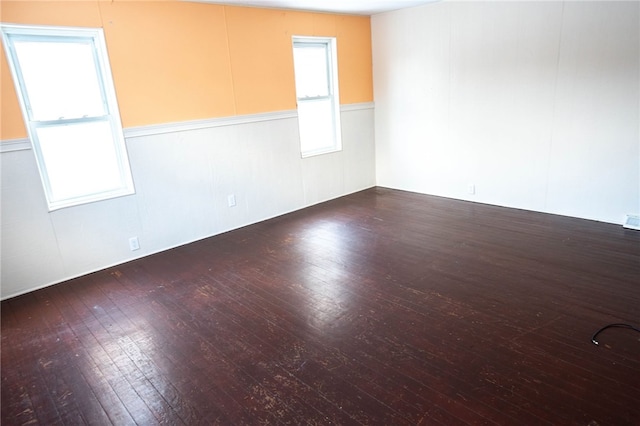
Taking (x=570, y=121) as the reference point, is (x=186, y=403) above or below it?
below

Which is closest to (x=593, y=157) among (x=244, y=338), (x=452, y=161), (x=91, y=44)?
(x=452, y=161)

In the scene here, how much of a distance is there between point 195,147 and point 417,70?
3121 mm

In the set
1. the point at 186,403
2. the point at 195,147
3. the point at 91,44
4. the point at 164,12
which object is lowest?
the point at 186,403

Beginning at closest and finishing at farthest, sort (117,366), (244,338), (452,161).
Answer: (117,366), (244,338), (452,161)

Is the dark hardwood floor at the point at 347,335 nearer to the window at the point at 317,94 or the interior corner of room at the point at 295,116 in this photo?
the interior corner of room at the point at 295,116

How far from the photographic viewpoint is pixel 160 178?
3922mm

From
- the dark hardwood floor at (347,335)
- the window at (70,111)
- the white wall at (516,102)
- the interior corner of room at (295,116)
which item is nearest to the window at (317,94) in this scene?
the interior corner of room at (295,116)

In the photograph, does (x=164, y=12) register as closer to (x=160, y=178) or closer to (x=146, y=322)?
Answer: (x=160, y=178)

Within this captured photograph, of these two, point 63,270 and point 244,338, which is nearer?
point 244,338

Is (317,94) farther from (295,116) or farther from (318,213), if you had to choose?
(318,213)

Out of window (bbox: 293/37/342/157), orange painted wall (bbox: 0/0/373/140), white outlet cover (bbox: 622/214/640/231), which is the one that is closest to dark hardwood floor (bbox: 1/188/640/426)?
white outlet cover (bbox: 622/214/640/231)

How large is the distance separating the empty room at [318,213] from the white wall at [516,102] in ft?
0.08

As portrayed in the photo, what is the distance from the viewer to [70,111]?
11.1 ft

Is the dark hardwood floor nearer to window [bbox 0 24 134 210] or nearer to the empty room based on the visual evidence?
the empty room
